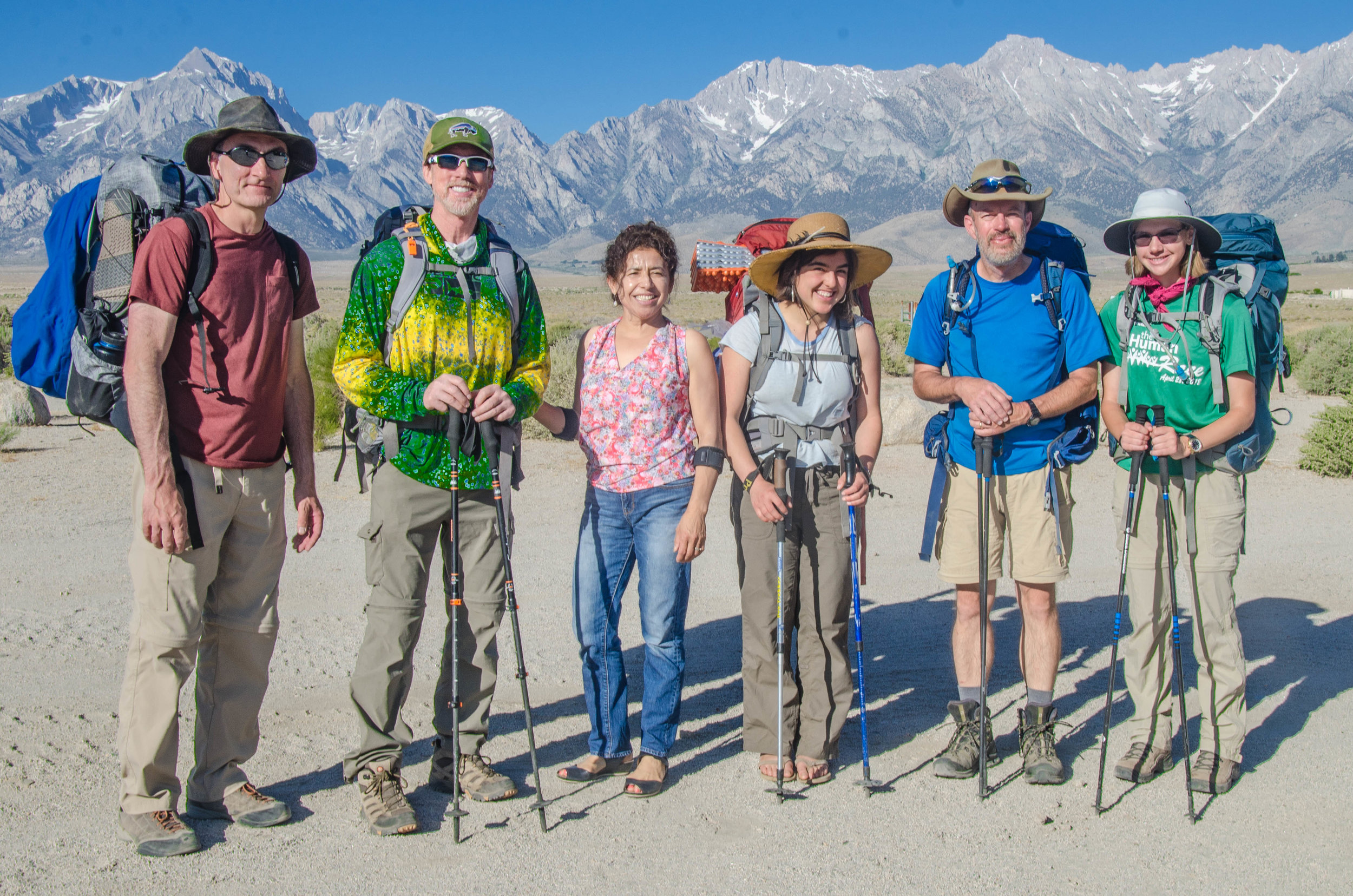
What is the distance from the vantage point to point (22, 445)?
11219 millimetres

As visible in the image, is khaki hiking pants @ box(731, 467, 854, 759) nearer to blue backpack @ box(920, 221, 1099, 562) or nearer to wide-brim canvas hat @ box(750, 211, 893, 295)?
blue backpack @ box(920, 221, 1099, 562)

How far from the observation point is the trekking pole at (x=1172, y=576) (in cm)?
363

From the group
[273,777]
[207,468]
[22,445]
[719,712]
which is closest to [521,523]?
[719,712]

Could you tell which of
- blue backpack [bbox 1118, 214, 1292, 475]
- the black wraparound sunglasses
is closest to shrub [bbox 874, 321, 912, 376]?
blue backpack [bbox 1118, 214, 1292, 475]

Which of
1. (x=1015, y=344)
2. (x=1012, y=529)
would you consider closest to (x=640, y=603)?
(x=1012, y=529)

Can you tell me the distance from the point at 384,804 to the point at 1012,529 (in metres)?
2.65

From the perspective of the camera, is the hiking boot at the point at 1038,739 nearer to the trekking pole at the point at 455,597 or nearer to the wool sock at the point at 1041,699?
the wool sock at the point at 1041,699

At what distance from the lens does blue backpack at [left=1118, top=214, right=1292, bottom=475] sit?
3.77 m

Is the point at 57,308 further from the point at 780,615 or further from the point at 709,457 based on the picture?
the point at 780,615

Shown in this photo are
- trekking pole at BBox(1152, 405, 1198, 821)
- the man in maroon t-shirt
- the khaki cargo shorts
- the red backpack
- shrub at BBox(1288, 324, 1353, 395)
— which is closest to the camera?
the man in maroon t-shirt

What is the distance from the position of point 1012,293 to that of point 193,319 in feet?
9.93

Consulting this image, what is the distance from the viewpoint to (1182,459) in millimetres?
3889

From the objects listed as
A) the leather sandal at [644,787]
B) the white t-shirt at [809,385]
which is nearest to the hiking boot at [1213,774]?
the white t-shirt at [809,385]

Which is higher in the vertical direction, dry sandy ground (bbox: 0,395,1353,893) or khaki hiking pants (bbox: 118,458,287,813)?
khaki hiking pants (bbox: 118,458,287,813)
